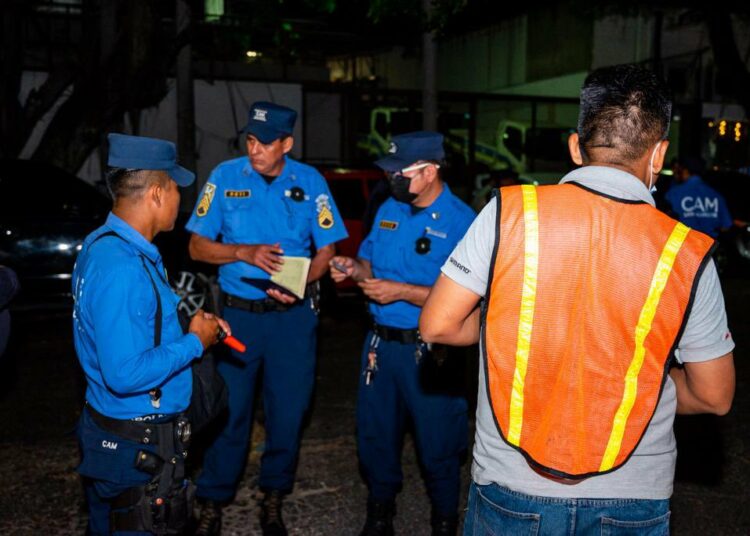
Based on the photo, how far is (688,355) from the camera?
2.00 meters

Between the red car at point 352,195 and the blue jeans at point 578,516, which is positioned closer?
the blue jeans at point 578,516

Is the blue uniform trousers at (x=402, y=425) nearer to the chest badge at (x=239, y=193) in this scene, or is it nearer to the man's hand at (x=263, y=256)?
the man's hand at (x=263, y=256)

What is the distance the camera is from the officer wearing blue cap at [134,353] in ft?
8.95

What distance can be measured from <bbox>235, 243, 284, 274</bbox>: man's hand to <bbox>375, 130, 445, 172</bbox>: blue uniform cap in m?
0.72

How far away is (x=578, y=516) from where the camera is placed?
2012mm

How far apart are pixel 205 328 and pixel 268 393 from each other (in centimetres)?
145

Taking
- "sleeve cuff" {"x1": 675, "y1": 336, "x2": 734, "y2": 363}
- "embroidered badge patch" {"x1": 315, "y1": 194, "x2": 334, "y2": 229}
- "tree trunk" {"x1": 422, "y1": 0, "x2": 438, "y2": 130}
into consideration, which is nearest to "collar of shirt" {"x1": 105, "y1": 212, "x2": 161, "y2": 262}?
"embroidered badge patch" {"x1": 315, "y1": 194, "x2": 334, "y2": 229}

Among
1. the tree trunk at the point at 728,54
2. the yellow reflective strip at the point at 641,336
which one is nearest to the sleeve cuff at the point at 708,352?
the yellow reflective strip at the point at 641,336

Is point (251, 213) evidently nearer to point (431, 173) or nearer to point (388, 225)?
point (388, 225)

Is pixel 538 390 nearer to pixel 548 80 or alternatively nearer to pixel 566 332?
pixel 566 332

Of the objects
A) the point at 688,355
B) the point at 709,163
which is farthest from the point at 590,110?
the point at 709,163

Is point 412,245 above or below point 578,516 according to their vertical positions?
above

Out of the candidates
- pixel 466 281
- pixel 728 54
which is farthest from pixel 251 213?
pixel 728 54

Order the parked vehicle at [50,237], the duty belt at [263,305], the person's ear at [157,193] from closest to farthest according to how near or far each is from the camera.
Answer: the person's ear at [157,193] → the duty belt at [263,305] → the parked vehicle at [50,237]
